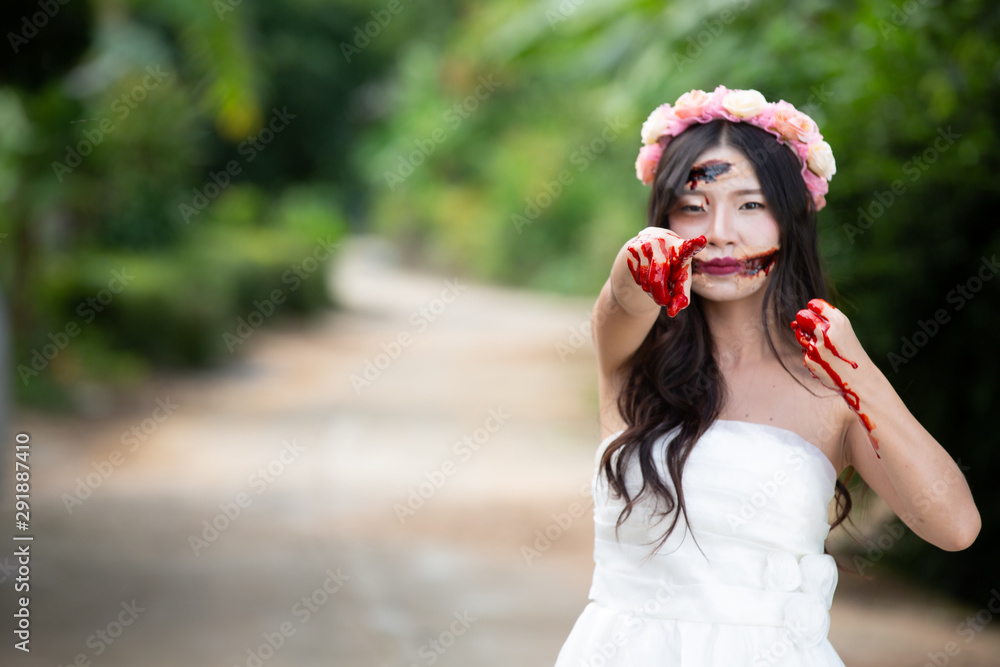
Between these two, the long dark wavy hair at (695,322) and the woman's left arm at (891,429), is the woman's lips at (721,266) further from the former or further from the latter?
the woman's left arm at (891,429)

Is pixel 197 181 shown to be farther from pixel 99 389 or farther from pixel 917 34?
pixel 917 34

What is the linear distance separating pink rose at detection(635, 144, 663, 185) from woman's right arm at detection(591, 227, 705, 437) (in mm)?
337

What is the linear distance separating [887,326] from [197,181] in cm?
1533

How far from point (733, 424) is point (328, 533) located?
6328 millimetres

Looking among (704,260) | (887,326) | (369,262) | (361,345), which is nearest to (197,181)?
(361,345)

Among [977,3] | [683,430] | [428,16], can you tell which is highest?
[428,16]

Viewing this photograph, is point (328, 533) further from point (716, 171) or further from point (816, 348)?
point (816, 348)

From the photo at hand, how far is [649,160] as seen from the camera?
2293 millimetres

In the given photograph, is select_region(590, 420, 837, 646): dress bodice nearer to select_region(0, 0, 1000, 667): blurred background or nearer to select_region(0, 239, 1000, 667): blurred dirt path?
select_region(0, 0, 1000, 667): blurred background

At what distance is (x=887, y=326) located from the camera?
19.1 feet

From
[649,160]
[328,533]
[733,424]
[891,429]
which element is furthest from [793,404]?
[328,533]

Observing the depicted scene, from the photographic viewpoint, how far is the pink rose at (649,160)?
228cm

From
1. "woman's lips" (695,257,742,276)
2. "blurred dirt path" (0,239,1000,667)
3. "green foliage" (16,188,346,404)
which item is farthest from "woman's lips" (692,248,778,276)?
"green foliage" (16,188,346,404)

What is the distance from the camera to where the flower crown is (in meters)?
2.14
